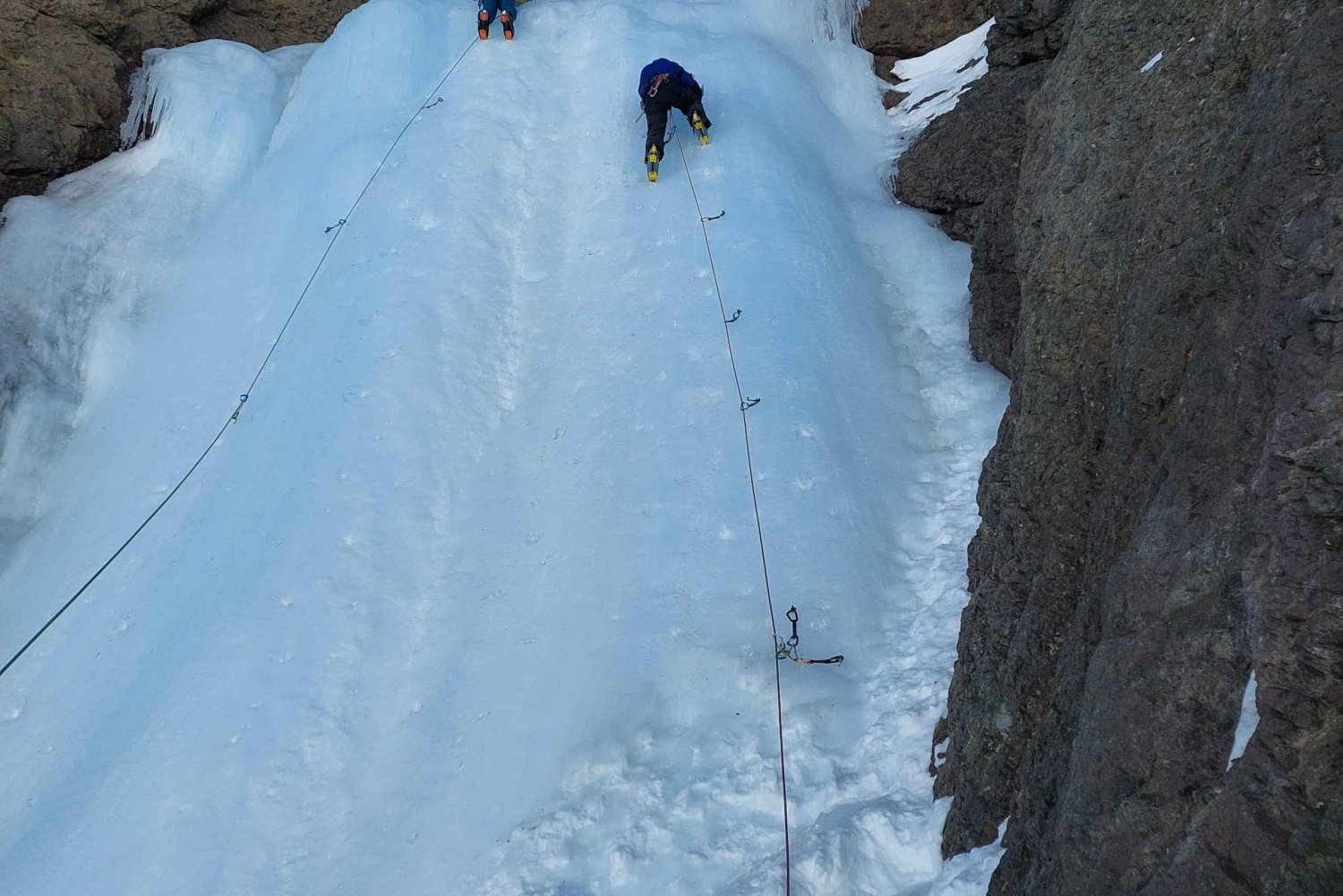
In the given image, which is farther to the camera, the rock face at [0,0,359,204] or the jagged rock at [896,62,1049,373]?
the rock face at [0,0,359,204]

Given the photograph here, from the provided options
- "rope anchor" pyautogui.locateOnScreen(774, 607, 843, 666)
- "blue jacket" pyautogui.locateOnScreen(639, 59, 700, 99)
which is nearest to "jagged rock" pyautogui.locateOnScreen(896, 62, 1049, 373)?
"blue jacket" pyautogui.locateOnScreen(639, 59, 700, 99)

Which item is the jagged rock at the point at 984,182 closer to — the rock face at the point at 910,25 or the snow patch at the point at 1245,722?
the rock face at the point at 910,25

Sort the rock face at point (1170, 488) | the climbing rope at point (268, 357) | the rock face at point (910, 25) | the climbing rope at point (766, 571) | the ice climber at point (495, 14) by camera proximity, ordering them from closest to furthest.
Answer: the rock face at point (1170, 488)
the climbing rope at point (766, 571)
the climbing rope at point (268, 357)
the rock face at point (910, 25)
the ice climber at point (495, 14)

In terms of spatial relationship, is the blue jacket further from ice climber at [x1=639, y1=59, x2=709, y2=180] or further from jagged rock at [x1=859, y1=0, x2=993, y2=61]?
jagged rock at [x1=859, y1=0, x2=993, y2=61]

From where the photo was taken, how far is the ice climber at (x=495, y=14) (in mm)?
10336

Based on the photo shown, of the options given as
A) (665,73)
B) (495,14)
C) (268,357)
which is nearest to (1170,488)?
(268,357)

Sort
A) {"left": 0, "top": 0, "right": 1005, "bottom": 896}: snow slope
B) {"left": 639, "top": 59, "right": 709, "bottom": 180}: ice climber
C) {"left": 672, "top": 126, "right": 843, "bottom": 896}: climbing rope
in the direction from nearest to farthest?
{"left": 672, "top": 126, "right": 843, "bottom": 896}: climbing rope
{"left": 0, "top": 0, "right": 1005, "bottom": 896}: snow slope
{"left": 639, "top": 59, "right": 709, "bottom": 180}: ice climber

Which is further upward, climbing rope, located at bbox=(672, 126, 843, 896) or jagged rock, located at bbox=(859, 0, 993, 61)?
jagged rock, located at bbox=(859, 0, 993, 61)

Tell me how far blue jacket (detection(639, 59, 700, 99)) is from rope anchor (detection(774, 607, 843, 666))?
19.0ft

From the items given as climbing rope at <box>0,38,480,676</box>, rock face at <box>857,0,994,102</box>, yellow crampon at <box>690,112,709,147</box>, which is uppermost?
rock face at <box>857,0,994,102</box>

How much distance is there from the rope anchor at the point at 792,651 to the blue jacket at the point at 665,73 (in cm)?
580

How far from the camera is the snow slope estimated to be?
4.89m

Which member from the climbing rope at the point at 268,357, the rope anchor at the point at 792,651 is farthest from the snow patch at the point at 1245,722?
the climbing rope at the point at 268,357

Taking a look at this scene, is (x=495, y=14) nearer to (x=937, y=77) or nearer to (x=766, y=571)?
(x=937, y=77)
